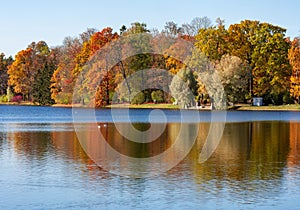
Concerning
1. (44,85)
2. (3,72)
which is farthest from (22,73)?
(3,72)

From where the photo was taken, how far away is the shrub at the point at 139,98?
9406 centimetres

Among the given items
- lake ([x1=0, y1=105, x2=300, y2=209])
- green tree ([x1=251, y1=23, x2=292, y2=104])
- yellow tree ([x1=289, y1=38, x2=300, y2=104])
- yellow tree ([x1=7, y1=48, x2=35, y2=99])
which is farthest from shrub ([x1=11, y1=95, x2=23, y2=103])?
lake ([x1=0, y1=105, x2=300, y2=209])

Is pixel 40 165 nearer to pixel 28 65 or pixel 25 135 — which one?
pixel 25 135

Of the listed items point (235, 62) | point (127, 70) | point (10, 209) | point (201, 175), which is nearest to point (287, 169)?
point (201, 175)

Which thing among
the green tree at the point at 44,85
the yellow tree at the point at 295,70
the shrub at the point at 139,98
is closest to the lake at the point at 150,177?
the yellow tree at the point at 295,70

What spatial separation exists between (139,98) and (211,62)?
1432 centimetres

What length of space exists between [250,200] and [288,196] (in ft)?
4.40

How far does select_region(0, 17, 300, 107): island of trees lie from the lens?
82812mm

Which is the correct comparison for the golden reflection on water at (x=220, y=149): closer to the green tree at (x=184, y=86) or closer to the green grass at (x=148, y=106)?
the green tree at (x=184, y=86)

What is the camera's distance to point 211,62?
86250 mm

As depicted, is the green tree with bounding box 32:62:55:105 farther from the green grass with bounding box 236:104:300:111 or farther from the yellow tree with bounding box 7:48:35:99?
the green grass with bounding box 236:104:300:111

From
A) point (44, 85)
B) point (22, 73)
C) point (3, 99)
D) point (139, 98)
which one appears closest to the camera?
point (139, 98)

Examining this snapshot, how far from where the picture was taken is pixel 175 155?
2794 centimetres

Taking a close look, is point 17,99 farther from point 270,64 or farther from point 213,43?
point 270,64
